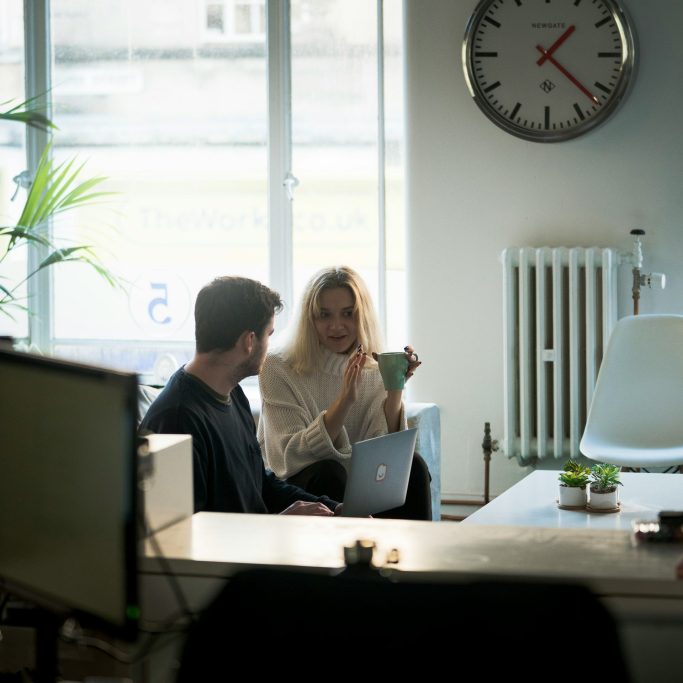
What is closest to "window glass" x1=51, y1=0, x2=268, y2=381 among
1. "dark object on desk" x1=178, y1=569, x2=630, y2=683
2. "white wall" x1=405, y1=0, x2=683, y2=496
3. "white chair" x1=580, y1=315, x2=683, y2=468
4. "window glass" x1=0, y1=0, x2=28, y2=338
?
"window glass" x1=0, y1=0, x2=28, y2=338

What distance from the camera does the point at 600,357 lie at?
4355mm

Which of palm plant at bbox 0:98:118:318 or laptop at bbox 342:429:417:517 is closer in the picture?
laptop at bbox 342:429:417:517

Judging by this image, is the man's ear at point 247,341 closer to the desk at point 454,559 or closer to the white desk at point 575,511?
the white desk at point 575,511

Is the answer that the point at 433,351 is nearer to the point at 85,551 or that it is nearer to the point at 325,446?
the point at 325,446

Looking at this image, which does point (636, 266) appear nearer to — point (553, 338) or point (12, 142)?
point (553, 338)

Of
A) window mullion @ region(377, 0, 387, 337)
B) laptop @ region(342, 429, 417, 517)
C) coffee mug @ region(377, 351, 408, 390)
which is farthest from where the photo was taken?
window mullion @ region(377, 0, 387, 337)

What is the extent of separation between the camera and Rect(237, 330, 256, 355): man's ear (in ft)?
8.75

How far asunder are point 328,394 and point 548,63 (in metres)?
1.72

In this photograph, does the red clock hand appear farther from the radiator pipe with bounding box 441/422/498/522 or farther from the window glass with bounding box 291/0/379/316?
the radiator pipe with bounding box 441/422/498/522

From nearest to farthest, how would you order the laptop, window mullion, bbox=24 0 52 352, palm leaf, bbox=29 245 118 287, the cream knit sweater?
the laptop → the cream knit sweater → palm leaf, bbox=29 245 118 287 → window mullion, bbox=24 0 52 352

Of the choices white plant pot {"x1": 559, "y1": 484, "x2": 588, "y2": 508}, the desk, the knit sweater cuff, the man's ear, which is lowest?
white plant pot {"x1": 559, "y1": 484, "x2": 588, "y2": 508}

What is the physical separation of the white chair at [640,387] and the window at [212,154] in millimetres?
958

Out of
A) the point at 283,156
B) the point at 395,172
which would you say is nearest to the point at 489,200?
the point at 395,172

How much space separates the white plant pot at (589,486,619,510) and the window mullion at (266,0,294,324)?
84.5 inches
